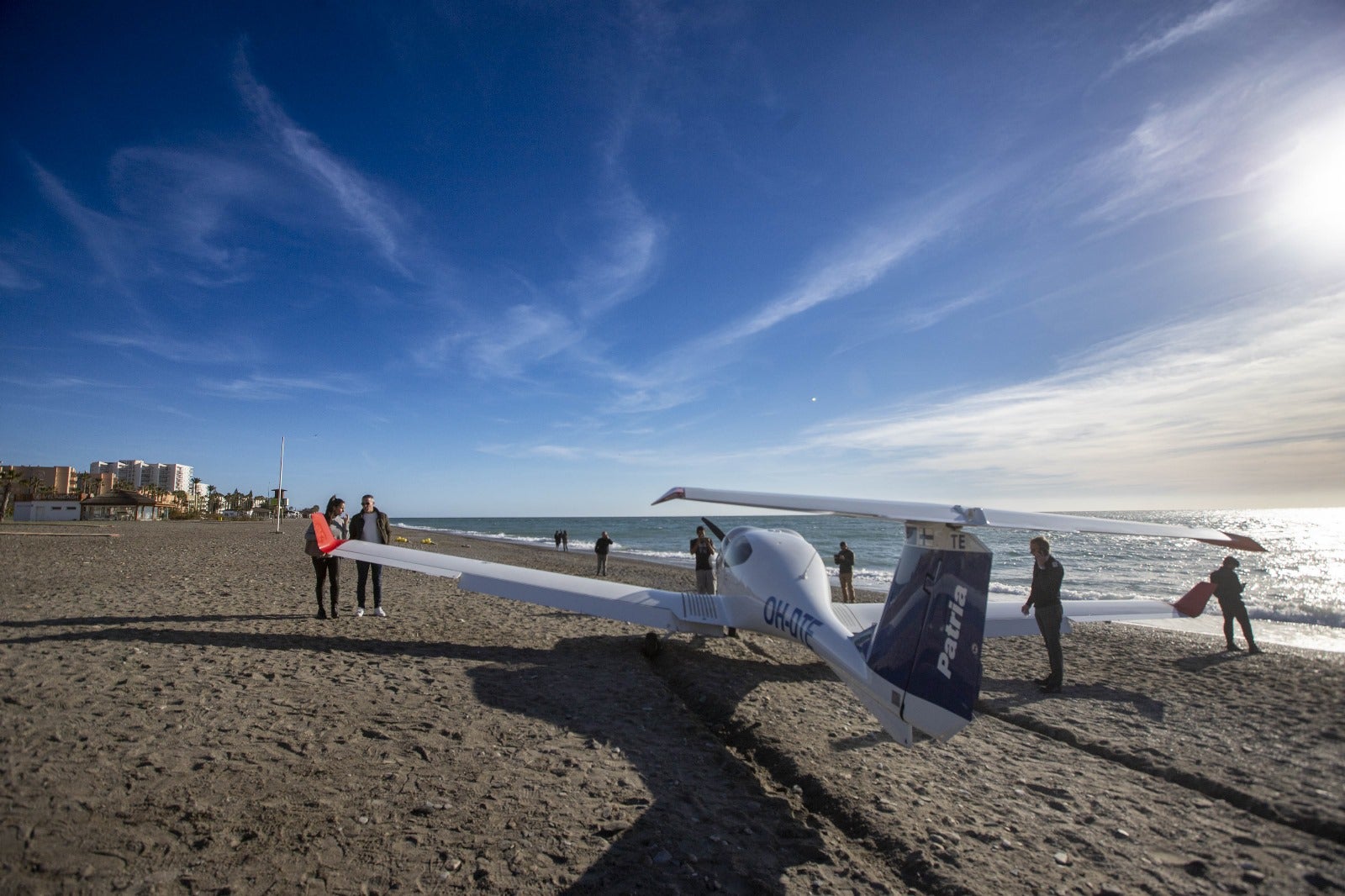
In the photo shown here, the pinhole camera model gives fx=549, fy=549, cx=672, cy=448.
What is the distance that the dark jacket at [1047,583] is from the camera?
639 cm

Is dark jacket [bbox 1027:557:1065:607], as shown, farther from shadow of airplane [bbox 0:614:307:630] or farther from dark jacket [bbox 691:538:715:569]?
shadow of airplane [bbox 0:614:307:630]

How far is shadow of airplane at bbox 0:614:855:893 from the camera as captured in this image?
2.93 m

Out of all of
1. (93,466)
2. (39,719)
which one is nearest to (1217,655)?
(39,719)

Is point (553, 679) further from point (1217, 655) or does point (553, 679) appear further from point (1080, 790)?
point (1217, 655)

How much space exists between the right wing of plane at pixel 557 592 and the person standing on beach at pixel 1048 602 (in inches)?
149

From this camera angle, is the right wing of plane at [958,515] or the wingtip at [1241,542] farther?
the wingtip at [1241,542]

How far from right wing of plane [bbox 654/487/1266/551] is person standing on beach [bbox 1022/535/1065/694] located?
303cm

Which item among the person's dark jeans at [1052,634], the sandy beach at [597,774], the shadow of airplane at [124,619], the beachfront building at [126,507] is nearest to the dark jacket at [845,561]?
the sandy beach at [597,774]

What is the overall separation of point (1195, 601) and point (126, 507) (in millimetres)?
96001

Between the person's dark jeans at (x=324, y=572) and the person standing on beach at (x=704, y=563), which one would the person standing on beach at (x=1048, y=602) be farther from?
the person's dark jeans at (x=324, y=572)

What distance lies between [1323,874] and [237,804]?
6.29m

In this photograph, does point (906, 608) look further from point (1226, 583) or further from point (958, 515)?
point (1226, 583)

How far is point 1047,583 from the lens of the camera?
643 cm

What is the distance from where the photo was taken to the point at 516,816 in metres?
3.29
